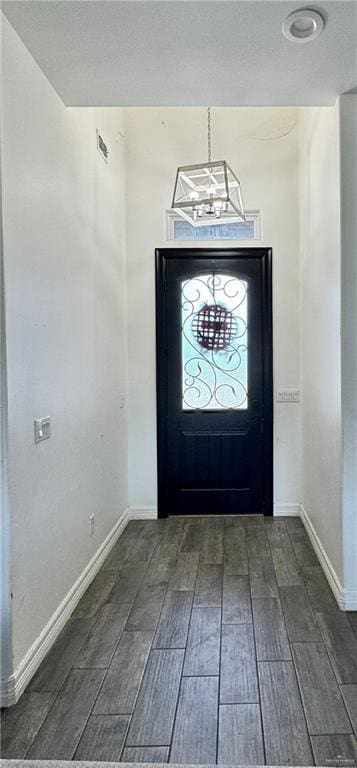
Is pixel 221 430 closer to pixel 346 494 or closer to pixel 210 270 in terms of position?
pixel 210 270

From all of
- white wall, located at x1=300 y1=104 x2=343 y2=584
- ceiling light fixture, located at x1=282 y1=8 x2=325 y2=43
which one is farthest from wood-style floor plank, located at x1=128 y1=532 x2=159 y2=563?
ceiling light fixture, located at x1=282 y1=8 x2=325 y2=43

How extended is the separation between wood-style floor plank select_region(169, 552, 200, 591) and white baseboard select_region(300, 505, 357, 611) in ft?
2.75

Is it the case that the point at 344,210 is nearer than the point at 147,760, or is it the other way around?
the point at 147,760

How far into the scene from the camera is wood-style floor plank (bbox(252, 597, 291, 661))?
2299 mm

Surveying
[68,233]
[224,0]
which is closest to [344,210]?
[224,0]

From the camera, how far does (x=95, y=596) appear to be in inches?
116

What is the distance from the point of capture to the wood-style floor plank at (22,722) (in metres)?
1.76

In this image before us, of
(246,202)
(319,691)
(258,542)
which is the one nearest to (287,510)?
(258,542)

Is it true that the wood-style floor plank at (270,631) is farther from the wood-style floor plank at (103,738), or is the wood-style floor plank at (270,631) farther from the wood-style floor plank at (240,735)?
the wood-style floor plank at (103,738)

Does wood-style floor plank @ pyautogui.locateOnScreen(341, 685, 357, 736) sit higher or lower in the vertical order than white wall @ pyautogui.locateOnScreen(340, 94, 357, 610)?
lower

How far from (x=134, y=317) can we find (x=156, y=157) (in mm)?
1425

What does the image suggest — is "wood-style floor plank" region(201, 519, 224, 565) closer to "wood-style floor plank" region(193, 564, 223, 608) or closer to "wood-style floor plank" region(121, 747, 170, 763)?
"wood-style floor plank" region(193, 564, 223, 608)

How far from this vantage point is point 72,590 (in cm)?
280

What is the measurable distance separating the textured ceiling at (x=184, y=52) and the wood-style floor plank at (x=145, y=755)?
110 inches
